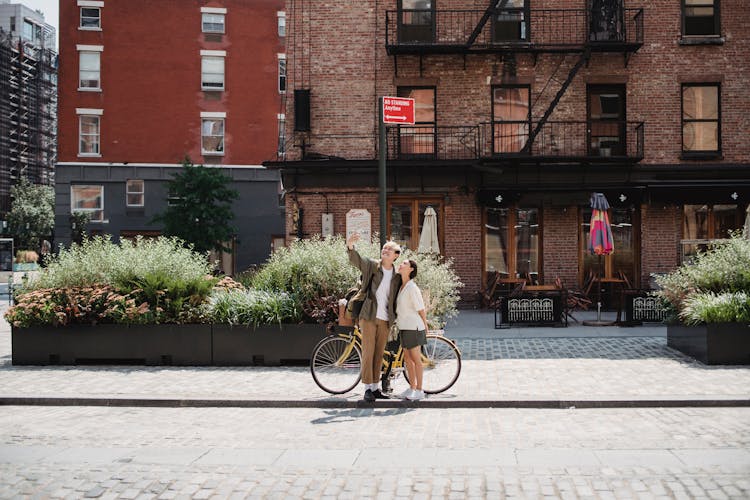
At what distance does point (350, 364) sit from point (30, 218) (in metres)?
59.4

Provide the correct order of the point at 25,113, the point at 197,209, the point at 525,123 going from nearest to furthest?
the point at 525,123 < the point at 197,209 < the point at 25,113

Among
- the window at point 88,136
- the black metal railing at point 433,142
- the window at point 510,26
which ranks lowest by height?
the black metal railing at point 433,142

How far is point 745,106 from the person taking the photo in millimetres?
21531

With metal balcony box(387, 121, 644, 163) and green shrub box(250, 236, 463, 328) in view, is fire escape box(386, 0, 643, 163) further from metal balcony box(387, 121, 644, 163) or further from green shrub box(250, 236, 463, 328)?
green shrub box(250, 236, 463, 328)

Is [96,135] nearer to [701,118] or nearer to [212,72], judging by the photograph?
[212,72]


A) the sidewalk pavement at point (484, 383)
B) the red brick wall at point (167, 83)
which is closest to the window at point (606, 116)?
the sidewalk pavement at point (484, 383)

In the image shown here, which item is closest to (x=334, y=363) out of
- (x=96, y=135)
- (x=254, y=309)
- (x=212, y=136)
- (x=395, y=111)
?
(x=254, y=309)

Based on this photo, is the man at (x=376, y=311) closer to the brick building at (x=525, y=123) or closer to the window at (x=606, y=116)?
the brick building at (x=525, y=123)

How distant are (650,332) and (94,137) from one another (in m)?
30.6

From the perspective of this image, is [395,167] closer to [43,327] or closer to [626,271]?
[626,271]

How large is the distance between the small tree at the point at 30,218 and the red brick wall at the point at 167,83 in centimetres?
2783

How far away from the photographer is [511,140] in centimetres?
2177

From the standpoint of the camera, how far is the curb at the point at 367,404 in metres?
8.40

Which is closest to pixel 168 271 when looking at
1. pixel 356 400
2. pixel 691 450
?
pixel 356 400
